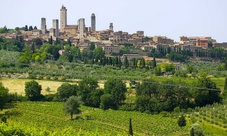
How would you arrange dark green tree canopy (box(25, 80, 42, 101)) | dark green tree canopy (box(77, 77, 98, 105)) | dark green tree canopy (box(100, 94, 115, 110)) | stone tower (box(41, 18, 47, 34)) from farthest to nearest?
stone tower (box(41, 18, 47, 34)) → dark green tree canopy (box(25, 80, 42, 101)) → dark green tree canopy (box(77, 77, 98, 105)) → dark green tree canopy (box(100, 94, 115, 110))

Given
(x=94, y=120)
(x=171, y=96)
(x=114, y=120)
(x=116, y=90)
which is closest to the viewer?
(x=114, y=120)

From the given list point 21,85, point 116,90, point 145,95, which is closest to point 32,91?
point 21,85

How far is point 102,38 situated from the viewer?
63.7 meters

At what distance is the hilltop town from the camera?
5703 cm

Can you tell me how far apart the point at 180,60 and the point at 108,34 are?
757 inches

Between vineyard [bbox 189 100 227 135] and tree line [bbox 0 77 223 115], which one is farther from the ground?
tree line [bbox 0 77 223 115]

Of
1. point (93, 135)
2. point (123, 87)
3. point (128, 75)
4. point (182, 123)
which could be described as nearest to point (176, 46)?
point (128, 75)

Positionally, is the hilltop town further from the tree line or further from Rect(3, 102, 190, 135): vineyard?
Rect(3, 102, 190, 135): vineyard

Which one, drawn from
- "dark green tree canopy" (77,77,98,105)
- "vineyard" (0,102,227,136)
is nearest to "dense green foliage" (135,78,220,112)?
"vineyard" (0,102,227,136)

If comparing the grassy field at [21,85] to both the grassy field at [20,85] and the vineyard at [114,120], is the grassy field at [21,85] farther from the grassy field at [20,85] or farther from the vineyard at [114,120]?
the vineyard at [114,120]

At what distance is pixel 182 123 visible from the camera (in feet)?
65.7

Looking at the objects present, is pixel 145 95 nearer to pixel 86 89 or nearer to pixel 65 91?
pixel 86 89

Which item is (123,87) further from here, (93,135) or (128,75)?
(93,135)

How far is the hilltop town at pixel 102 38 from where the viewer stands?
57.0 m
